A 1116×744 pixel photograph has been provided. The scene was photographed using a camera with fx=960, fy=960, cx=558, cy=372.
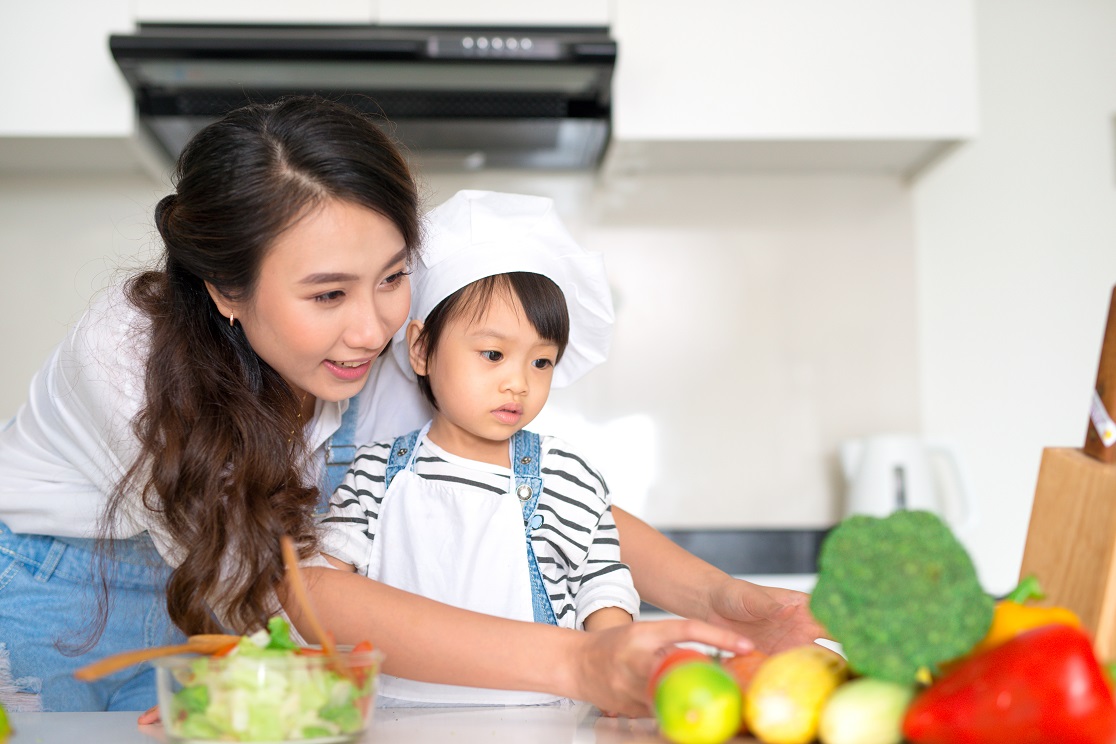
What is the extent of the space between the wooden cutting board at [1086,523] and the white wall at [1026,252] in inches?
66.5

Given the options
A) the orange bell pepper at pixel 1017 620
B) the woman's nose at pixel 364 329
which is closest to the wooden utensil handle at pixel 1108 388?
the orange bell pepper at pixel 1017 620

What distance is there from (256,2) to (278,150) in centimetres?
105

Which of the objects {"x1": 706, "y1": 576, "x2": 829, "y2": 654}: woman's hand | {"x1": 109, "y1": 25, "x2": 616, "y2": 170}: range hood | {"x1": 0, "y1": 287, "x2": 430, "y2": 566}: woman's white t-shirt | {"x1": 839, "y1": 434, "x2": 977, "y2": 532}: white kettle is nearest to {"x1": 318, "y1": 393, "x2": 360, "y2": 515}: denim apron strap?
{"x1": 0, "y1": 287, "x2": 430, "y2": 566}: woman's white t-shirt

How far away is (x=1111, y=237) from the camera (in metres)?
2.27

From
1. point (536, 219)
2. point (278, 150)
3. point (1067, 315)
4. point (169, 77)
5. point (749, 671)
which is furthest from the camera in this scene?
point (1067, 315)

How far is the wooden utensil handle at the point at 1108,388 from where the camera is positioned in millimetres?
622

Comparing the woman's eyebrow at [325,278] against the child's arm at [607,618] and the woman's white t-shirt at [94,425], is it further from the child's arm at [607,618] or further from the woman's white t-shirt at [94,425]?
the child's arm at [607,618]

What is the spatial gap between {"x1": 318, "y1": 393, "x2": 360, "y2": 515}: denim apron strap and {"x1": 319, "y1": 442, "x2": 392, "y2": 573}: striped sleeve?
0.16 ft

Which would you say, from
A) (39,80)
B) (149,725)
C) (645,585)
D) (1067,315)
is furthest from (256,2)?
(1067,315)

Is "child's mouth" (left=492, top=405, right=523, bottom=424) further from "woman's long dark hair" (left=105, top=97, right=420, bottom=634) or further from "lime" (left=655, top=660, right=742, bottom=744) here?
"lime" (left=655, top=660, right=742, bottom=744)

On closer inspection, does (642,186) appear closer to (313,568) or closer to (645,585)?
(645,585)

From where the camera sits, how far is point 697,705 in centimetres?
54

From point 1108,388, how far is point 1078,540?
0.33 ft

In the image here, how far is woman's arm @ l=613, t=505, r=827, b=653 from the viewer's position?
911mm
